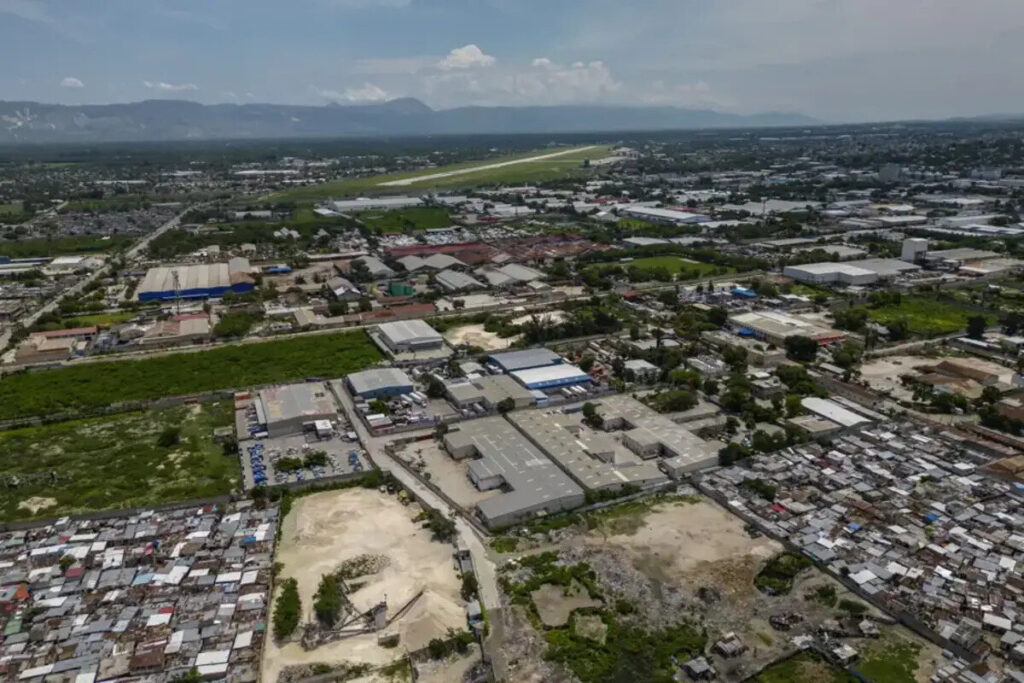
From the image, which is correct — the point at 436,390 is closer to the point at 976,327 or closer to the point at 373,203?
the point at 976,327

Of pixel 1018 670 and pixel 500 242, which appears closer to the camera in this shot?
pixel 1018 670

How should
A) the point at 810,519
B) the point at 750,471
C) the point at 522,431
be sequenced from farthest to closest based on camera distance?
the point at 522,431, the point at 750,471, the point at 810,519

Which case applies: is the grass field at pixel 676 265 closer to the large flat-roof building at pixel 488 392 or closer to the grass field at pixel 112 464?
the large flat-roof building at pixel 488 392

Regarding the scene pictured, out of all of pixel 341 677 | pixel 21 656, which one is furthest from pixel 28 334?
pixel 341 677

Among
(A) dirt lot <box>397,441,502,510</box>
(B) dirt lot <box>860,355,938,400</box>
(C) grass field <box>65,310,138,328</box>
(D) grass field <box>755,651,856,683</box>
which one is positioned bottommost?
(D) grass field <box>755,651,856,683</box>

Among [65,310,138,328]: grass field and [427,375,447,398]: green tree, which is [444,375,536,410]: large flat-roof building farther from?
[65,310,138,328]: grass field

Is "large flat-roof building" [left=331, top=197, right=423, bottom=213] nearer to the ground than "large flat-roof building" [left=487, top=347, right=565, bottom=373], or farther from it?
farther from it

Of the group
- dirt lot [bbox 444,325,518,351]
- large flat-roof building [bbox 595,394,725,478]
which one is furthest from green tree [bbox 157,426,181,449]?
large flat-roof building [bbox 595,394,725,478]

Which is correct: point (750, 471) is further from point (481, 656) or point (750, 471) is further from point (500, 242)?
point (500, 242)
